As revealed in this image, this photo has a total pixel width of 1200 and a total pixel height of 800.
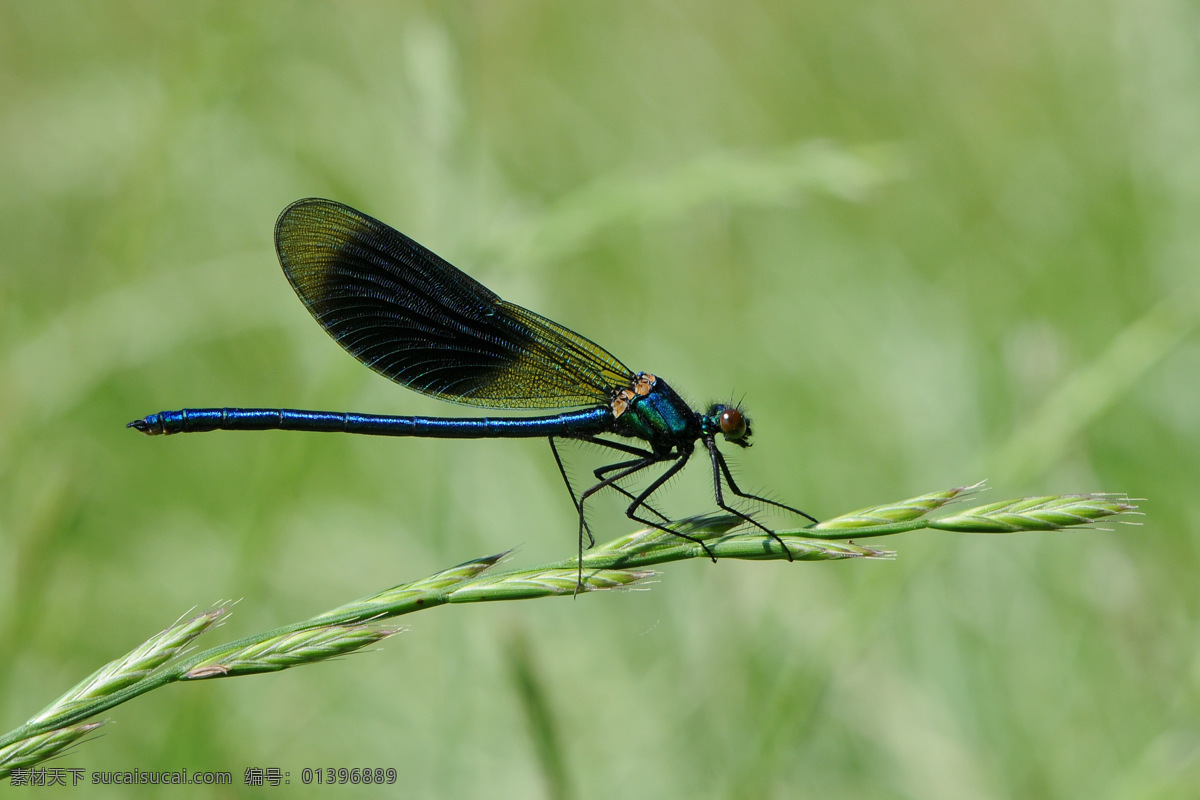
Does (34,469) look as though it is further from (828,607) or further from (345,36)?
(345,36)

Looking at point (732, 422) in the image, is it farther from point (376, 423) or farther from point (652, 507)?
point (376, 423)

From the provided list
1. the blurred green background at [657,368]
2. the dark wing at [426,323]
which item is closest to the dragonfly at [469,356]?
the dark wing at [426,323]

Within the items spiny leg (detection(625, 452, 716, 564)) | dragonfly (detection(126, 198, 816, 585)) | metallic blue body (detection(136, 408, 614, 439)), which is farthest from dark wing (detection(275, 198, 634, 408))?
spiny leg (detection(625, 452, 716, 564))

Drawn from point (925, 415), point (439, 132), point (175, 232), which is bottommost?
point (925, 415)

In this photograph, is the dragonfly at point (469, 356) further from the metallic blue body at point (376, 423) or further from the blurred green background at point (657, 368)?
the blurred green background at point (657, 368)

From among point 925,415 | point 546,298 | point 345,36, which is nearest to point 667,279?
point 546,298

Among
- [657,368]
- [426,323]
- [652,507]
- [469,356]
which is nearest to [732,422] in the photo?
[652,507]
